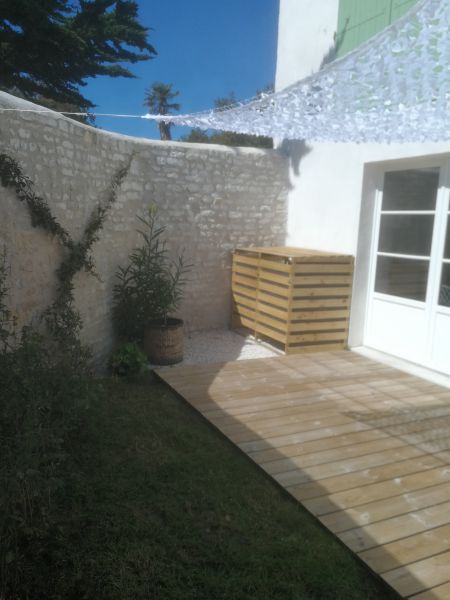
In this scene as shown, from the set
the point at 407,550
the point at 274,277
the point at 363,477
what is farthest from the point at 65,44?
the point at 407,550

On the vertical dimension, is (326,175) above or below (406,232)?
above

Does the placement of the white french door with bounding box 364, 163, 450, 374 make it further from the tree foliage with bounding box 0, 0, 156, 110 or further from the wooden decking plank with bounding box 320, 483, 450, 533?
the tree foliage with bounding box 0, 0, 156, 110

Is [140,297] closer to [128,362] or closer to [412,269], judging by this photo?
[128,362]

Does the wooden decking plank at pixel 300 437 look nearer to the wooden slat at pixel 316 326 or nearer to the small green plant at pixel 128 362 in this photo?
the small green plant at pixel 128 362

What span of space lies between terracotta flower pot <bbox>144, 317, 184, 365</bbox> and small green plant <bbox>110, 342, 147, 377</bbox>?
0.33 meters

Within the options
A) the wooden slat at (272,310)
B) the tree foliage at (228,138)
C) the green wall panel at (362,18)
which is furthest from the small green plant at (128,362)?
the tree foliage at (228,138)

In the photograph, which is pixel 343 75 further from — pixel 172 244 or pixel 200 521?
pixel 172 244

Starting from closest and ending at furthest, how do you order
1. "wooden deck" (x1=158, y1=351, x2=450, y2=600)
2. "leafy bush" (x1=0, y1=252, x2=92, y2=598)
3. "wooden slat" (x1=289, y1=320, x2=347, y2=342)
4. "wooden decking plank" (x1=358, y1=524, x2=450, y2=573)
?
"leafy bush" (x1=0, y1=252, x2=92, y2=598), "wooden decking plank" (x1=358, y1=524, x2=450, y2=573), "wooden deck" (x1=158, y1=351, x2=450, y2=600), "wooden slat" (x1=289, y1=320, x2=347, y2=342)

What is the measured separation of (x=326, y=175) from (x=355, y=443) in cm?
335

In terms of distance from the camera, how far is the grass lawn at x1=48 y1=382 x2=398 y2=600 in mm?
1808

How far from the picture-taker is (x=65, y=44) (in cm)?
1243

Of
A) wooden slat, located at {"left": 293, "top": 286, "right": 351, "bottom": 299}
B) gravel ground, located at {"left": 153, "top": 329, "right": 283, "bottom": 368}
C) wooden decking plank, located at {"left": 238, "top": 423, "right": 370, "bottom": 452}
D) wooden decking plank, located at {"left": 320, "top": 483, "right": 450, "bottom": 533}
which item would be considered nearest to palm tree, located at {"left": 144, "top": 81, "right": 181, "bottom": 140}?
gravel ground, located at {"left": 153, "top": 329, "right": 283, "bottom": 368}

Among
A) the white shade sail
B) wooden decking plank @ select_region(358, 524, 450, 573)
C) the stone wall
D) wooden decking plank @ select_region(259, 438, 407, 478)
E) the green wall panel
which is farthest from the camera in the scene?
the green wall panel

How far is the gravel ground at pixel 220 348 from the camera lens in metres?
4.88
